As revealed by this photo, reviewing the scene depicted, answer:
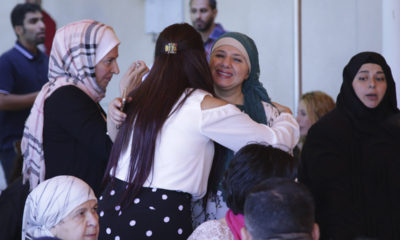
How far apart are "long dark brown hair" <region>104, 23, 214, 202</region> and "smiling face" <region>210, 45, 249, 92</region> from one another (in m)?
0.30

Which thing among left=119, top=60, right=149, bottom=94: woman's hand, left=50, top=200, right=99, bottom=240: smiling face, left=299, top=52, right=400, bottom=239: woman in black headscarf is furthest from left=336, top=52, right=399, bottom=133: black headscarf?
left=50, top=200, right=99, bottom=240: smiling face

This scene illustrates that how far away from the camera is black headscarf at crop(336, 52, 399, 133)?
3219 mm

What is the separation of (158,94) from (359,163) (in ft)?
3.79

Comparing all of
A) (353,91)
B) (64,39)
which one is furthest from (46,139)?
(353,91)

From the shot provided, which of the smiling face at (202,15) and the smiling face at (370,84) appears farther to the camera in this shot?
the smiling face at (202,15)

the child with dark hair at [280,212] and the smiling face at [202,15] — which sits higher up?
the smiling face at [202,15]

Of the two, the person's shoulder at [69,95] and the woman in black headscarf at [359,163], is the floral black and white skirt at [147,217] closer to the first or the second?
the person's shoulder at [69,95]

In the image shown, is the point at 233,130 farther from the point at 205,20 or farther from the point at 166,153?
the point at 205,20

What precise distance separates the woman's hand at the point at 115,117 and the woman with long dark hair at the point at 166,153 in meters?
0.03

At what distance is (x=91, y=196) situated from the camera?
8.13ft

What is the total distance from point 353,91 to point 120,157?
1364 millimetres

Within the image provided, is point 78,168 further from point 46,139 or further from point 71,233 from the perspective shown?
point 71,233

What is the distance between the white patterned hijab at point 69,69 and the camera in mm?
3057

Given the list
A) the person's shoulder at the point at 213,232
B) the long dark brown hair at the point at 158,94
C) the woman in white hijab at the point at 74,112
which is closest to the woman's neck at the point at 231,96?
the long dark brown hair at the point at 158,94
